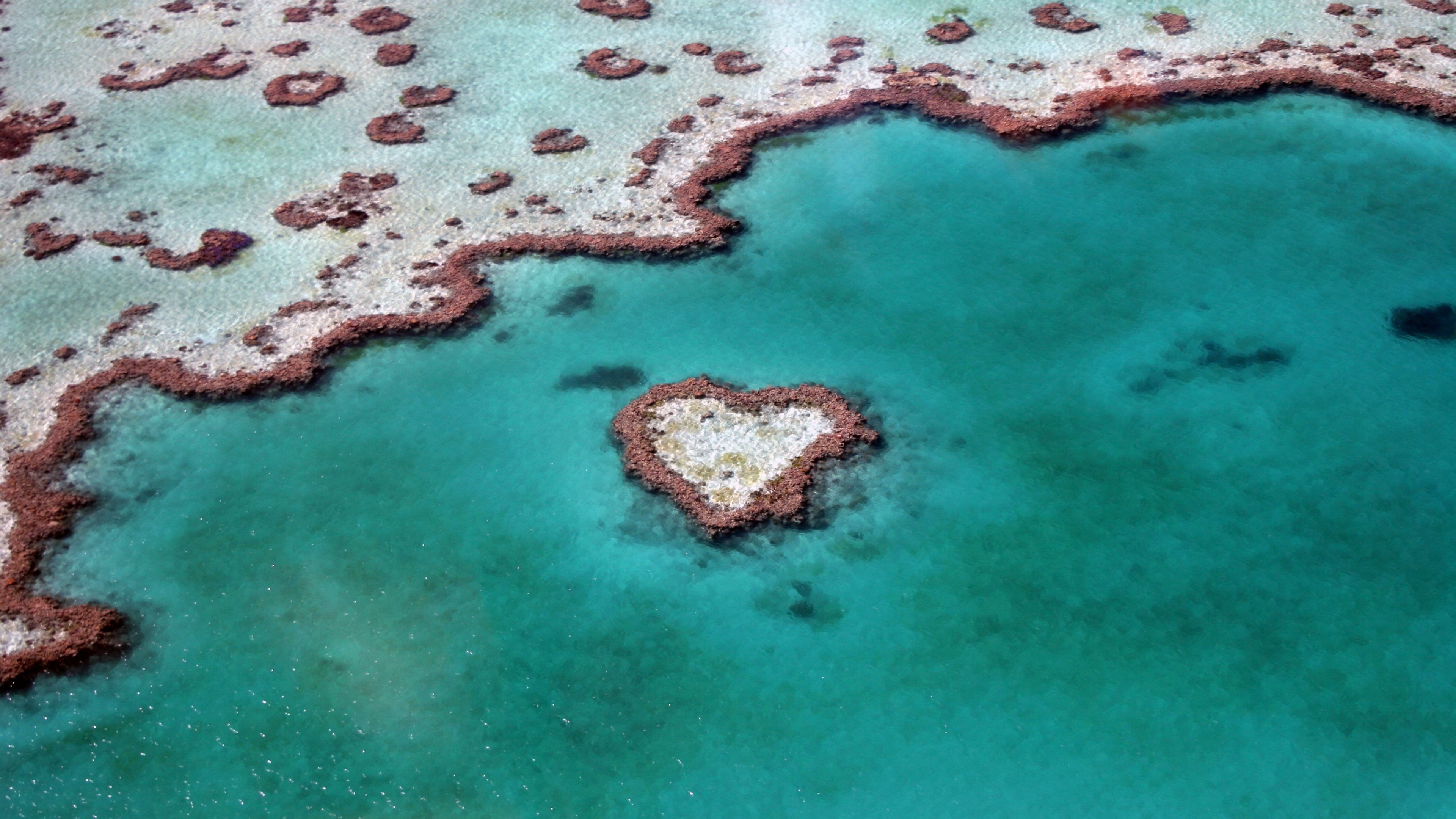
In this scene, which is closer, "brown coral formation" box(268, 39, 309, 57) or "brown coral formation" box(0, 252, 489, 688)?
"brown coral formation" box(0, 252, 489, 688)

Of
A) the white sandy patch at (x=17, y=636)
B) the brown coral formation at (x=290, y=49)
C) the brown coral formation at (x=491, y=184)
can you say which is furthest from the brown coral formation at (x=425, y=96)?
the white sandy patch at (x=17, y=636)

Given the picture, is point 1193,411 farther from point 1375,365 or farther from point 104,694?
point 104,694

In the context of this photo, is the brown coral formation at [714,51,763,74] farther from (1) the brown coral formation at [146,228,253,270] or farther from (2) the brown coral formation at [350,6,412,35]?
(1) the brown coral formation at [146,228,253,270]

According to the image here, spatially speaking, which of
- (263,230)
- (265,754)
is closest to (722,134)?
(263,230)

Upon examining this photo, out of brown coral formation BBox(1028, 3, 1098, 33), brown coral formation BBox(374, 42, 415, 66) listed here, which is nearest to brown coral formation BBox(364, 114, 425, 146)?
brown coral formation BBox(374, 42, 415, 66)

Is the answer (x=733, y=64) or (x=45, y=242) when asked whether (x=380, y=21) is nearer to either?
(x=733, y=64)

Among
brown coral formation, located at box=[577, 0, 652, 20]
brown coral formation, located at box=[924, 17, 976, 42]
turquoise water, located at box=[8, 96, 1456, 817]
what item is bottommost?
turquoise water, located at box=[8, 96, 1456, 817]

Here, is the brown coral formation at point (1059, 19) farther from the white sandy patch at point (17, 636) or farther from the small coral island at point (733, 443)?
the white sandy patch at point (17, 636)
